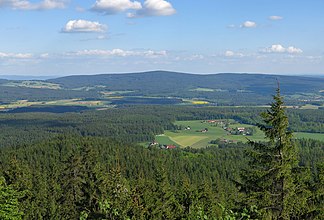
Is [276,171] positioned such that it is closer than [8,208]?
Yes

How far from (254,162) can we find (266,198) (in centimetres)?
223

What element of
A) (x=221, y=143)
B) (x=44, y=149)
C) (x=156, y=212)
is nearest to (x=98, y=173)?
(x=156, y=212)

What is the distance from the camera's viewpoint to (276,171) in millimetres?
21500

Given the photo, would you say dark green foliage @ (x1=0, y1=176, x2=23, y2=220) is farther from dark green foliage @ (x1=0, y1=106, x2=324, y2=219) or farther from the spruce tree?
the spruce tree

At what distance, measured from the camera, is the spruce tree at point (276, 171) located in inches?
842

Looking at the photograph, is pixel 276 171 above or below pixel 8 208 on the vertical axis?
above

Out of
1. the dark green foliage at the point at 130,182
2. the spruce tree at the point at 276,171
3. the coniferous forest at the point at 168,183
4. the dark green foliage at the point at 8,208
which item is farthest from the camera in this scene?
the dark green foliage at the point at 130,182

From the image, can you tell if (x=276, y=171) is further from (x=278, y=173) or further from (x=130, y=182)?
(x=130, y=182)

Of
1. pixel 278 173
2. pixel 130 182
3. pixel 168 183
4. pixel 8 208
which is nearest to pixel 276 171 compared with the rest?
pixel 278 173

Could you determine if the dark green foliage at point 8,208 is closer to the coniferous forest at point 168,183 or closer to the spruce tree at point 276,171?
the coniferous forest at point 168,183

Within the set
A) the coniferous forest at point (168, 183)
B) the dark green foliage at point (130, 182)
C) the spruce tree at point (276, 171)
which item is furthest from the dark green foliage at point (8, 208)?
the spruce tree at point (276, 171)

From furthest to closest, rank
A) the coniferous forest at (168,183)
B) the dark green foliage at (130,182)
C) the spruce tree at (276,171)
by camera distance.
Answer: the dark green foliage at (130,182) → the coniferous forest at (168,183) → the spruce tree at (276,171)

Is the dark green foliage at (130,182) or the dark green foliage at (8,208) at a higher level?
the dark green foliage at (8,208)

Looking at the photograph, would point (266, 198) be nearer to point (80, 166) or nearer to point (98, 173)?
point (98, 173)
